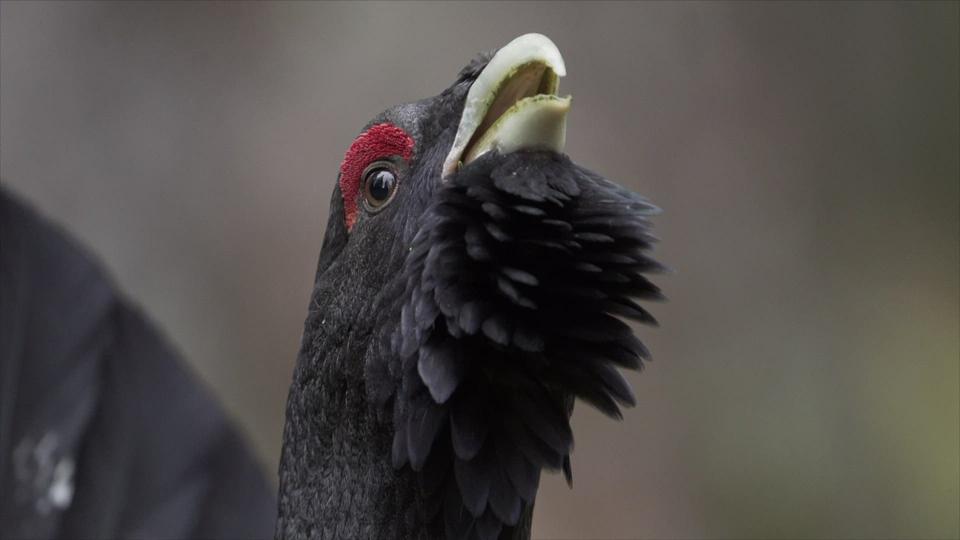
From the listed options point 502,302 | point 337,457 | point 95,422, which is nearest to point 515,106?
point 502,302

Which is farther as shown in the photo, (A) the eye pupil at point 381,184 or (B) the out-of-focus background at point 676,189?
(B) the out-of-focus background at point 676,189

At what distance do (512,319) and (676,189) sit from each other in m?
2.59

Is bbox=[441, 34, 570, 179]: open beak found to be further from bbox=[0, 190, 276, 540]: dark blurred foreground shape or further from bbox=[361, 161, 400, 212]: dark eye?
bbox=[0, 190, 276, 540]: dark blurred foreground shape

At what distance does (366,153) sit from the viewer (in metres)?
1.61

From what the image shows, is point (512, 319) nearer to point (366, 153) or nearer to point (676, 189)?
point (366, 153)

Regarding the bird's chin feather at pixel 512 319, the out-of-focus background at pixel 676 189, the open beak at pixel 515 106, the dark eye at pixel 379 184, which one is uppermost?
the out-of-focus background at pixel 676 189

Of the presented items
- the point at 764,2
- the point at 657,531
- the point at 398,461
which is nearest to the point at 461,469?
the point at 398,461

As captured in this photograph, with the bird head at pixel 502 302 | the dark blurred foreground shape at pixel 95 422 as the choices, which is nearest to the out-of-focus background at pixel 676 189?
the dark blurred foreground shape at pixel 95 422

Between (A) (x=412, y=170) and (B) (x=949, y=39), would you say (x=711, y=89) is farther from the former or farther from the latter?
(A) (x=412, y=170)

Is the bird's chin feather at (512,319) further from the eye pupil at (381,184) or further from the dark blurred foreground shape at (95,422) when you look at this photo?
the dark blurred foreground shape at (95,422)

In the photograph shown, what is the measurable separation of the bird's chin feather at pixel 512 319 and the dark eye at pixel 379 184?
163 mm

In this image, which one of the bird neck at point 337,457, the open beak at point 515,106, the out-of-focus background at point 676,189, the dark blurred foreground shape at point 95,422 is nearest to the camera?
the open beak at point 515,106

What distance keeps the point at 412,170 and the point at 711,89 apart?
254 centimetres

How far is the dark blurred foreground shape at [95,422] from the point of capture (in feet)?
8.14
